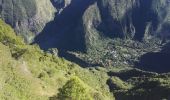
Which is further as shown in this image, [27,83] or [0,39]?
[0,39]

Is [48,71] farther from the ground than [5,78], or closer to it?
closer to it

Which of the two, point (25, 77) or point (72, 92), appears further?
point (25, 77)

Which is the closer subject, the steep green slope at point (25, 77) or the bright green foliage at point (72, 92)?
the steep green slope at point (25, 77)

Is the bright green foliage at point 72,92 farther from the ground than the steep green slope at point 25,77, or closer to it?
farther from the ground

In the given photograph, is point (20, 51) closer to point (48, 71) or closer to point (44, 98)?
point (48, 71)

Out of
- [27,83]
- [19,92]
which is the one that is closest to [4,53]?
[27,83]

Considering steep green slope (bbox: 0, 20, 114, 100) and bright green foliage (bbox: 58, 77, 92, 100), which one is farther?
bright green foliage (bbox: 58, 77, 92, 100)

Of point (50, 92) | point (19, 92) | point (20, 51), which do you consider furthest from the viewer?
point (20, 51)

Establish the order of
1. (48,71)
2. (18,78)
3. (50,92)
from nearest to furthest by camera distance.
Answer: (18,78) → (50,92) → (48,71)

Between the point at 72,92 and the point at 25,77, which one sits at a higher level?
the point at 72,92

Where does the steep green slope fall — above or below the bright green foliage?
below
